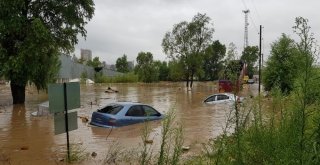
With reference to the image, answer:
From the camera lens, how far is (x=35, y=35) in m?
30.4

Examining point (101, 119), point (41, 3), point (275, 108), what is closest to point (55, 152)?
point (101, 119)

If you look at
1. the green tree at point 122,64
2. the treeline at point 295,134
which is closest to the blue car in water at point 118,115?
the treeline at point 295,134

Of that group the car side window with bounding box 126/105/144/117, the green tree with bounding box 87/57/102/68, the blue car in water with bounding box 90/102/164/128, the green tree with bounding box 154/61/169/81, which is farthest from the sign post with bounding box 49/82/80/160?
the green tree with bounding box 87/57/102/68

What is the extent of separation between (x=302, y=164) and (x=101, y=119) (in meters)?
17.0

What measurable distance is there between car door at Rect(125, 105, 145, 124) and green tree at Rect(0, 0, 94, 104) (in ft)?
41.6

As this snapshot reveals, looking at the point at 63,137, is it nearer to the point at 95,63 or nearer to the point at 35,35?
the point at 35,35

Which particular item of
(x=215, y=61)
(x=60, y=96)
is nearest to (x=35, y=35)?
(x=60, y=96)

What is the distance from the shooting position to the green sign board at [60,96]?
11.5 m

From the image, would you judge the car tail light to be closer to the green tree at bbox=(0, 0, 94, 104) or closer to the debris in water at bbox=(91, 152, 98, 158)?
the debris in water at bbox=(91, 152, 98, 158)

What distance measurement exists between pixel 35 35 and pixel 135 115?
13.4m

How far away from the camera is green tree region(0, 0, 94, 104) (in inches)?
1201

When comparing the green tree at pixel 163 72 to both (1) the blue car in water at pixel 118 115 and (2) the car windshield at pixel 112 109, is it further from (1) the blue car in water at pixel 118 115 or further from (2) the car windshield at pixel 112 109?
(2) the car windshield at pixel 112 109

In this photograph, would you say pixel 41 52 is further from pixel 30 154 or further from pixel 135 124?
pixel 30 154

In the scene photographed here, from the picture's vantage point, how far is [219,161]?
169 inches
